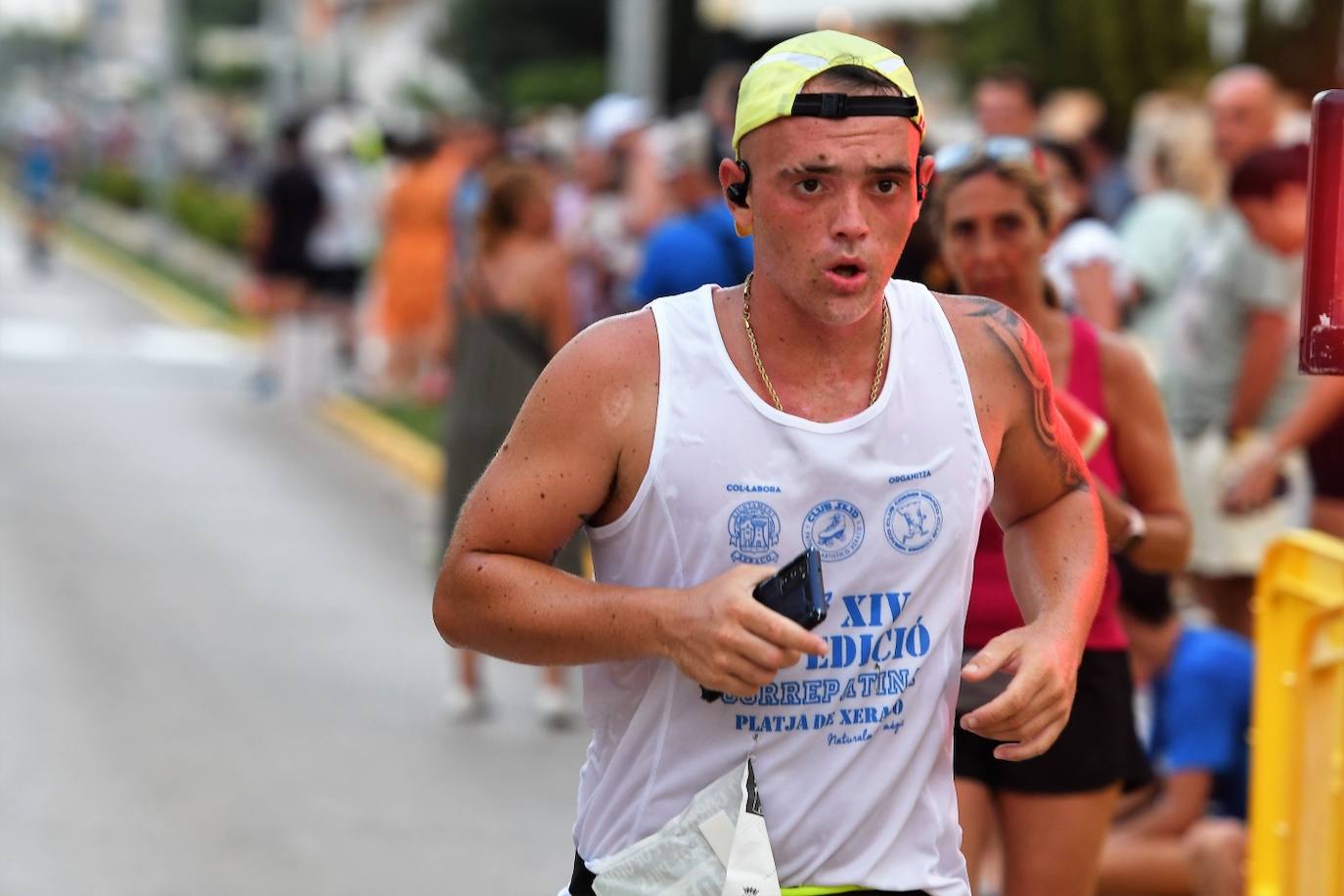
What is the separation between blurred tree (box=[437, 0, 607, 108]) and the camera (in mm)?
48656

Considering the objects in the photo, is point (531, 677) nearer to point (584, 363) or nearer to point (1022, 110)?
point (1022, 110)

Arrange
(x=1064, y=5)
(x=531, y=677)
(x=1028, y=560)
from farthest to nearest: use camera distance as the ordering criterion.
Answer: (x=1064, y=5)
(x=531, y=677)
(x=1028, y=560)

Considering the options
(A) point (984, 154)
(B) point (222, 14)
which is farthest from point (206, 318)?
(B) point (222, 14)

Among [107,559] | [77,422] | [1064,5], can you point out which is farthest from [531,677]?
[1064,5]

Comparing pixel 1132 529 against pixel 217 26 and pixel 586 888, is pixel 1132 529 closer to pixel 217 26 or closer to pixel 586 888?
pixel 586 888

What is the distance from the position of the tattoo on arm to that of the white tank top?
109mm

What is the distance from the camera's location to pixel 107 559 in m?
10.9

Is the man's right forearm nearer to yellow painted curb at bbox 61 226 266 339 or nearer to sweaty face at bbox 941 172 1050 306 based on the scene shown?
sweaty face at bbox 941 172 1050 306

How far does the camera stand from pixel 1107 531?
400cm

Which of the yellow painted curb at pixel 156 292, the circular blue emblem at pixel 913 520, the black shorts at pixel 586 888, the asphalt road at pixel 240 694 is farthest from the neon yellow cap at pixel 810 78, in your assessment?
the yellow painted curb at pixel 156 292

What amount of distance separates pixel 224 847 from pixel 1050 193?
10.9ft

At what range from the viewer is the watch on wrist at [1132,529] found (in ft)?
13.4

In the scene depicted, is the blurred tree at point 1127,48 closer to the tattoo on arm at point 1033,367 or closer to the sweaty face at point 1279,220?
the sweaty face at point 1279,220

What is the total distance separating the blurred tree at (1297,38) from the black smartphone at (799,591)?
45.6 feet
